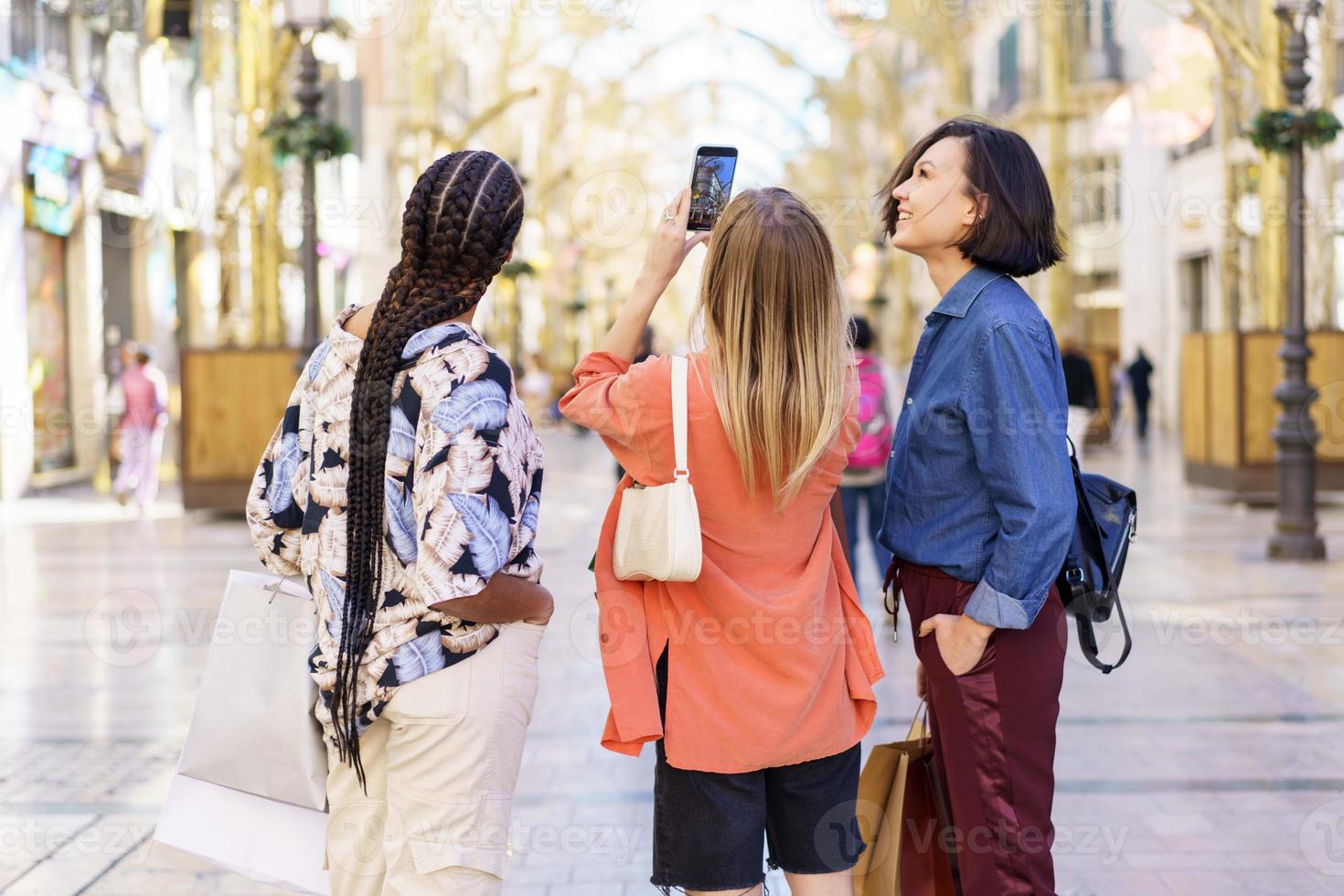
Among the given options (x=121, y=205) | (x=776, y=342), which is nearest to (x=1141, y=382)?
(x=121, y=205)

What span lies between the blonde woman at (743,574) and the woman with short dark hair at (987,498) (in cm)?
21

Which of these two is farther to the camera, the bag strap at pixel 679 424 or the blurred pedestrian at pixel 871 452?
the blurred pedestrian at pixel 871 452

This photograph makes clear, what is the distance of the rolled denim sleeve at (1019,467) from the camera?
281cm

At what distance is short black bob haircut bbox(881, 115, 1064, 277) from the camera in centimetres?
295

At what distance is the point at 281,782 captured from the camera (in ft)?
9.25

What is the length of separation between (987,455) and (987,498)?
0.12 meters

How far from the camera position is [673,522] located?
2686 mm

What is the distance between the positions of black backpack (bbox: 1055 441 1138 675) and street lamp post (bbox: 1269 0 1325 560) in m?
8.27

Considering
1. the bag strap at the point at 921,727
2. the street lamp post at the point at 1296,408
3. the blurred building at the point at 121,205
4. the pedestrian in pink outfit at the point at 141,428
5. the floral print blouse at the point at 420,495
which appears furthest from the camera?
the blurred building at the point at 121,205

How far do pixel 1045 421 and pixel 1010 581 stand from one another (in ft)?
0.99

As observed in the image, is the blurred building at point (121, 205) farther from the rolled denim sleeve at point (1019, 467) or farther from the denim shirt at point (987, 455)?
the rolled denim sleeve at point (1019, 467)

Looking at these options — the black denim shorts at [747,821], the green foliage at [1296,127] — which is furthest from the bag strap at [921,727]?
the green foliage at [1296,127]

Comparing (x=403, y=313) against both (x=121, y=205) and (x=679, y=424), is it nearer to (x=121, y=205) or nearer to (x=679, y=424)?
(x=679, y=424)

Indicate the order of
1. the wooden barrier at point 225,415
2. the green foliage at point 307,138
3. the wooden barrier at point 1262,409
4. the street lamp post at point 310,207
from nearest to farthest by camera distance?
the street lamp post at point 310,207 → the green foliage at point 307,138 → the wooden barrier at point 1262,409 → the wooden barrier at point 225,415
